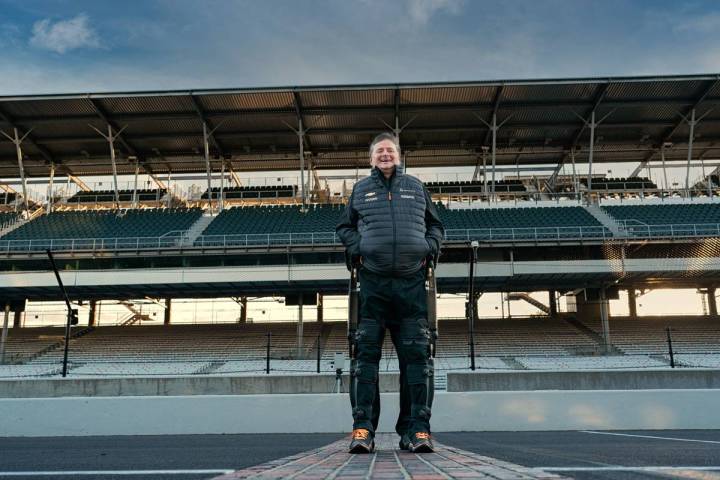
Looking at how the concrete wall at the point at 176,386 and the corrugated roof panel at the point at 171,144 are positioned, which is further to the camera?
the corrugated roof panel at the point at 171,144

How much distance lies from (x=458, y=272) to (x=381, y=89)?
31.2 feet

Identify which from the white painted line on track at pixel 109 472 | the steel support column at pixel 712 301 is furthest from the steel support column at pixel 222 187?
the white painted line on track at pixel 109 472

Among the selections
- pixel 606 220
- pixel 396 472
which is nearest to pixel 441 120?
pixel 606 220

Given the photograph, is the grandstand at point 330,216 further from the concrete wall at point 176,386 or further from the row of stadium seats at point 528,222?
the concrete wall at point 176,386

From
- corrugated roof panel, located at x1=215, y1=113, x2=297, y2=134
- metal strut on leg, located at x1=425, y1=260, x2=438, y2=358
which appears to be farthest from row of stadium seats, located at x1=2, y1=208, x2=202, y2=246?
metal strut on leg, located at x1=425, y1=260, x2=438, y2=358

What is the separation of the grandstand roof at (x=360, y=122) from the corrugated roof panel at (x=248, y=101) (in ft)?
0.16

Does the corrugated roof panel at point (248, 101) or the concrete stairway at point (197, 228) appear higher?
the corrugated roof panel at point (248, 101)

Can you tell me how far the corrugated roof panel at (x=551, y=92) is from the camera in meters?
26.0

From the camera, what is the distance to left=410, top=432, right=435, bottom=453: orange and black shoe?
3.11 m

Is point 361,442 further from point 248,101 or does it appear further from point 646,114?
point 646,114

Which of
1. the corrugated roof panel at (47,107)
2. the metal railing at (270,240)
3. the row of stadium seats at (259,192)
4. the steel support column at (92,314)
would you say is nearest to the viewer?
the metal railing at (270,240)

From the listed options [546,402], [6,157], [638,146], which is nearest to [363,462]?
[546,402]

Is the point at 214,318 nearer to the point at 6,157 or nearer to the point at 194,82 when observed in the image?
the point at 194,82

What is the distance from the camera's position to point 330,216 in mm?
27781
